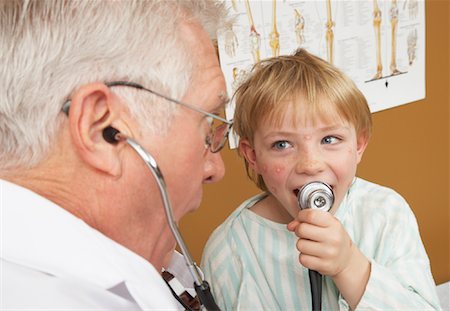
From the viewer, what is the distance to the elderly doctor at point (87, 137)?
2.72 ft

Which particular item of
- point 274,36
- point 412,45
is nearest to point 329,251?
point 274,36

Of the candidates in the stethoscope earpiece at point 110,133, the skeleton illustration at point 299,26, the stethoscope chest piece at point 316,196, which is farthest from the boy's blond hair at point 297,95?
the skeleton illustration at point 299,26

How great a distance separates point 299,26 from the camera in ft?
7.32

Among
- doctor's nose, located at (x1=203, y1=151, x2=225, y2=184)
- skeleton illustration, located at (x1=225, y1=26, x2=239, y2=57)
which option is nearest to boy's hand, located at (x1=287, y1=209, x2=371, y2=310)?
doctor's nose, located at (x1=203, y1=151, x2=225, y2=184)

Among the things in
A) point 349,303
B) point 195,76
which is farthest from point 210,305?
point 195,76

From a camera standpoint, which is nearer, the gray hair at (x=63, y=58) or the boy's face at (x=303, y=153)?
the gray hair at (x=63, y=58)

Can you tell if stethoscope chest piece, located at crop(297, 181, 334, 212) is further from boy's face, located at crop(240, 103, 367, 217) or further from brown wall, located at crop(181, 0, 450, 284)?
brown wall, located at crop(181, 0, 450, 284)

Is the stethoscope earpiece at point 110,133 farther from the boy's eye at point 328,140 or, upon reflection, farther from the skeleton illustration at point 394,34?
the skeleton illustration at point 394,34

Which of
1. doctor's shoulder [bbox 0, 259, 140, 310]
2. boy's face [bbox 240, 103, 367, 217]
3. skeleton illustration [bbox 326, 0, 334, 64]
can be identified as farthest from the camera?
skeleton illustration [bbox 326, 0, 334, 64]

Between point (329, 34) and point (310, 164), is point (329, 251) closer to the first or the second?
point (310, 164)

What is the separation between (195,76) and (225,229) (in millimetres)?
603

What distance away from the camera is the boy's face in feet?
4.22

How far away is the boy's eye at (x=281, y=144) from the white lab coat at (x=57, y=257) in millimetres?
547

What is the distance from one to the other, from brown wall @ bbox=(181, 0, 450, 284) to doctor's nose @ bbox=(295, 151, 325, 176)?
1.34m
